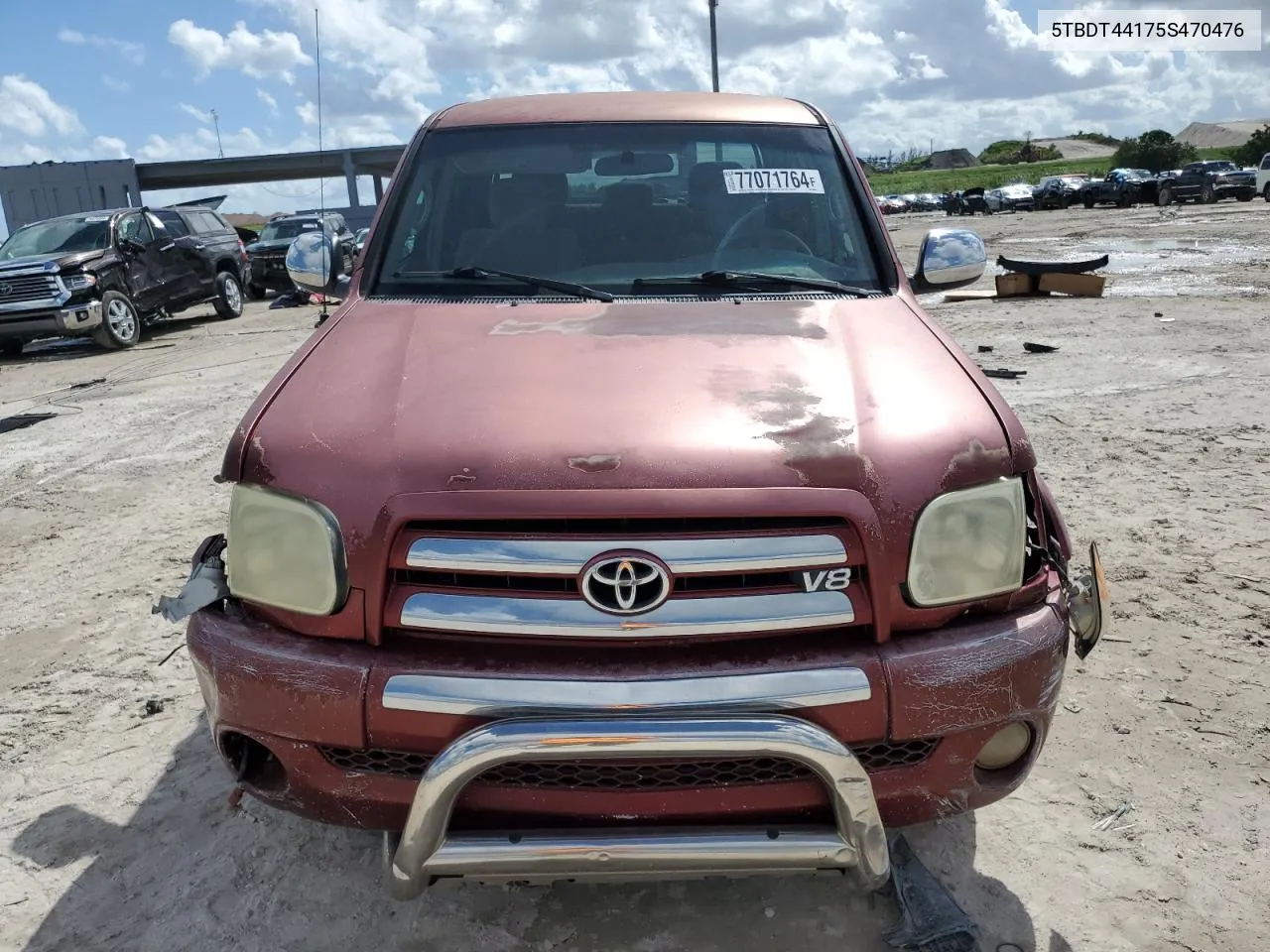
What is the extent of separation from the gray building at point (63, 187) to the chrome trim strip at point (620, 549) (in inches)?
1479

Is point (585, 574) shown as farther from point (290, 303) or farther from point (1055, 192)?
point (1055, 192)

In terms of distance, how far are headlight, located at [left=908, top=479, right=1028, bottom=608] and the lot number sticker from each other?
60.3 inches

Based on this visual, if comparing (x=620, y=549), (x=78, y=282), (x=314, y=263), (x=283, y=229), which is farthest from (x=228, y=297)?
(x=620, y=549)

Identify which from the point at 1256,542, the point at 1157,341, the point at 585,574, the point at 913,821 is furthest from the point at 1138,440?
the point at 585,574

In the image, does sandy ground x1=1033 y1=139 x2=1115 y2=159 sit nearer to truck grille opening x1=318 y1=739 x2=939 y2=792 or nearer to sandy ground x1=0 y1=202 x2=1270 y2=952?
sandy ground x1=0 y1=202 x2=1270 y2=952

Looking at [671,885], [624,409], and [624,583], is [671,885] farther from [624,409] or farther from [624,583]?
[624,409]

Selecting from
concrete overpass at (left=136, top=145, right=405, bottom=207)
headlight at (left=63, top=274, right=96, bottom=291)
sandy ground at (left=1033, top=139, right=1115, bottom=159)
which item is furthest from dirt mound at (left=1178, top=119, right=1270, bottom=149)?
headlight at (left=63, top=274, right=96, bottom=291)

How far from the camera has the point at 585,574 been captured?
6.23 feet

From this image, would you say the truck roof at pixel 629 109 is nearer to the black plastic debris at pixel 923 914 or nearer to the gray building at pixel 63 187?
the black plastic debris at pixel 923 914

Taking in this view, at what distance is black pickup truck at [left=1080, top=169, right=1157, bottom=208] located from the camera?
38.7m

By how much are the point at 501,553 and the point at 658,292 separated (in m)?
1.28

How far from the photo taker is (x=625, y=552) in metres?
1.90

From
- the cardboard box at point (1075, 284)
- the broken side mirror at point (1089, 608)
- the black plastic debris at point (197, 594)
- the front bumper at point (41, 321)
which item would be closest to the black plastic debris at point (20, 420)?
the front bumper at point (41, 321)

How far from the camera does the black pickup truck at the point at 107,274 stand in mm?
12242
